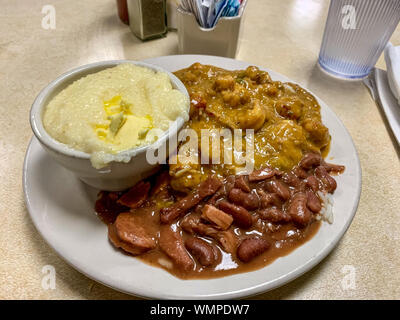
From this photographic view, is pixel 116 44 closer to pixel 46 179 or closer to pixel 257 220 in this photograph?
pixel 46 179

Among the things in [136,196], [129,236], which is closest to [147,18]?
[136,196]

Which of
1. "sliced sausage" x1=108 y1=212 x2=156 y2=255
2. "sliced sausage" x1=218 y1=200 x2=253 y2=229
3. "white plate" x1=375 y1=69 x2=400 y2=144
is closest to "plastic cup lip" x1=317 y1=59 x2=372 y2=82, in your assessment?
"white plate" x1=375 y1=69 x2=400 y2=144

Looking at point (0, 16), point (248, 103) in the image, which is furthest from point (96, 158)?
point (0, 16)

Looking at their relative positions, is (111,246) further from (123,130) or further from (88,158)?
(123,130)

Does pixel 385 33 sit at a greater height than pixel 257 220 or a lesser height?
greater

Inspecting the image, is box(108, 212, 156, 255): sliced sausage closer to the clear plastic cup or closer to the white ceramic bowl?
the white ceramic bowl

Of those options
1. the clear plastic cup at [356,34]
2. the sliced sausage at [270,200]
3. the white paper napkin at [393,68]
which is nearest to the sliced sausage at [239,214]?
the sliced sausage at [270,200]

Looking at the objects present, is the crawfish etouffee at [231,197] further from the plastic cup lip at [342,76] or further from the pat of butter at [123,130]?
the plastic cup lip at [342,76]
